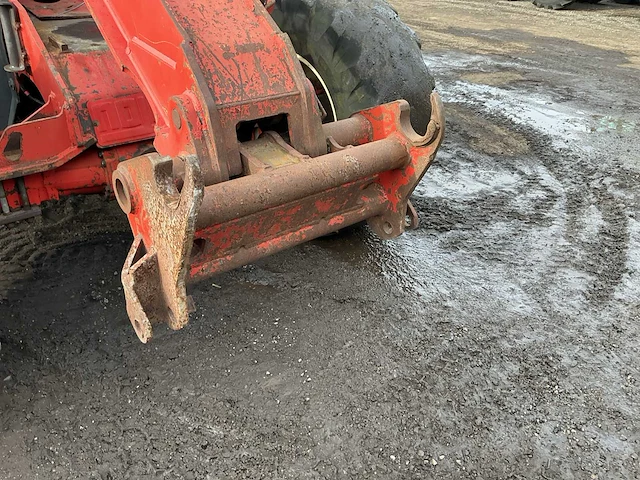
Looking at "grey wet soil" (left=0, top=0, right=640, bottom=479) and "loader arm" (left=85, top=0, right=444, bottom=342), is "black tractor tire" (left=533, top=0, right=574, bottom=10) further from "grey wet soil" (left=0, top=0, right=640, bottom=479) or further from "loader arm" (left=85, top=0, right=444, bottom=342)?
"loader arm" (left=85, top=0, right=444, bottom=342)

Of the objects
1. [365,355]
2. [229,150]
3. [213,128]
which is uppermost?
[213,128]

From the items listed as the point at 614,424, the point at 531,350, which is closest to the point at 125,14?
the point at 531,350

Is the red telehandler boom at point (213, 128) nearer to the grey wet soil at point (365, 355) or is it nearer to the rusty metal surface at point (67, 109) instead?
the rusty metal surface at point (67, 109)

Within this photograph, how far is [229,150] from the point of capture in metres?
2.32

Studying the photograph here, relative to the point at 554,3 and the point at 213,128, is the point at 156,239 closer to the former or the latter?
the point at 213,128

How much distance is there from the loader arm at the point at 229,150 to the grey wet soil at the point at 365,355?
1.42ft

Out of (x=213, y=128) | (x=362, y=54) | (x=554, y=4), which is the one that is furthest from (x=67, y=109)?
(x=554, y=4)

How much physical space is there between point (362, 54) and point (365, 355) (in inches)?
65.0

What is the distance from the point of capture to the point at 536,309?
Result: 289cm

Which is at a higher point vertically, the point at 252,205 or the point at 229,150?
the point at 229,150

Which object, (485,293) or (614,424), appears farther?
(485,293)

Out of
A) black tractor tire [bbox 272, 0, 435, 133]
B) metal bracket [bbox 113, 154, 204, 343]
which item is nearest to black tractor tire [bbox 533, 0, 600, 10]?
black tractor tire [bbox 272, 0, 435, 133]

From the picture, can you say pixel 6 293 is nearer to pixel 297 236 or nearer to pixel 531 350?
pixel 297 236

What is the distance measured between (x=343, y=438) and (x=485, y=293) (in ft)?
4.15
